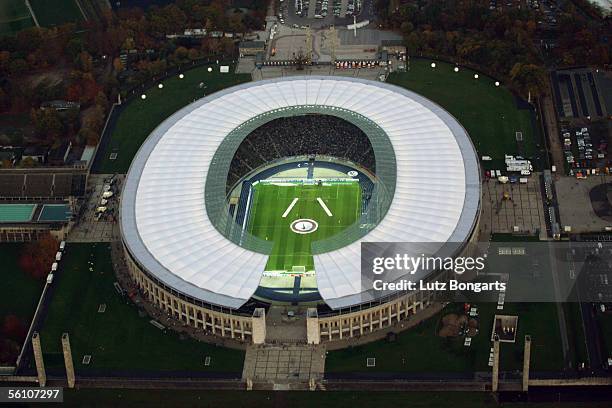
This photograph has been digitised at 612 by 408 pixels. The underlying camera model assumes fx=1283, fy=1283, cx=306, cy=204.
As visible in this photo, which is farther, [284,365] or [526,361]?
[284,365]

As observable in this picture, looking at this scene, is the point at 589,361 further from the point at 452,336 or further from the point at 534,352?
the point at 452,336

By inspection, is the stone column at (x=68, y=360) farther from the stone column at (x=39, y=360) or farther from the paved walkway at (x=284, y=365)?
the paved walkway at (x=284, y=365)

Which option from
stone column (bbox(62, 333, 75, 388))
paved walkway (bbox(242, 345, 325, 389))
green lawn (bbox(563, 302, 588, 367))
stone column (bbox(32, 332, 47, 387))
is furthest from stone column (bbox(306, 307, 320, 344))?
stone column (bbox(32, 332, 47, 387))

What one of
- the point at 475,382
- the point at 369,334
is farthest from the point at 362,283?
the point at 475,382

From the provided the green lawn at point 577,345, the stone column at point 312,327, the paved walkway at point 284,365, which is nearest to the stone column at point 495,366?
the green lawn at point 577,345

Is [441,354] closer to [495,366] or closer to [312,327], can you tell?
[495,366]

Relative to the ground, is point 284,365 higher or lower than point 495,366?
higher

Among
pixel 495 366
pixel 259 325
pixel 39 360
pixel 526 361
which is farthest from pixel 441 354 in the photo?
pixel 39 360
